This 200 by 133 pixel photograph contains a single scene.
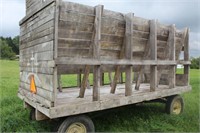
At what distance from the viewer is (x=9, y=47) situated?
7069 centimetres

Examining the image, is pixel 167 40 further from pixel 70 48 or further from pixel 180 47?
pixel 70 48

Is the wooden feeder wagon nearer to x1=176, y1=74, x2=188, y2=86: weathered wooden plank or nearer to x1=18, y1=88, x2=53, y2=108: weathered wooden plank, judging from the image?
x1=18, y1=88, x2=53, y2=108: weathered wooden plank

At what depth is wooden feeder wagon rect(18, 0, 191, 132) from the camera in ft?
12.7

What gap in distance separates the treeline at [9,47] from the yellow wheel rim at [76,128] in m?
61.7

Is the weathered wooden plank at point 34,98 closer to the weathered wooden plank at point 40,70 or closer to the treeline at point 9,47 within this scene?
the weathered wooden plank at point 40,70

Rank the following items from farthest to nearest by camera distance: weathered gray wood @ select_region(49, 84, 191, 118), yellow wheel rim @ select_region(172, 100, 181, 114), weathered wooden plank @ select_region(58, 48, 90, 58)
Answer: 1. yellow wheel rim @ select_region(172, 100, 181, 114)
2. weathered wooden plank @ select_region(58, 48, 90, 58)
3. weathered gray wood @ select_region(49, 84, 191, 118)

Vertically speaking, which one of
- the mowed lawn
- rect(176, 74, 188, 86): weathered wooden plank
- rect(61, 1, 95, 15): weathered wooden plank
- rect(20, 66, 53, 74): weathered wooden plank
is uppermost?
rect(61, 1, 95, 15): weathered wooden plank

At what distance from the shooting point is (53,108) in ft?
12.3

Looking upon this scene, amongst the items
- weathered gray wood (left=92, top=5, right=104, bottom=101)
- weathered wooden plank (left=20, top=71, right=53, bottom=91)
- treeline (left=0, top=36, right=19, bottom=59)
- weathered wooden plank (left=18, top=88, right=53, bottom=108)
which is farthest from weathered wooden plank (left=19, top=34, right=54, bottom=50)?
treeline (left=0, top=36, right=19, bottom=59)

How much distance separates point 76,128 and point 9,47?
72.5 meters

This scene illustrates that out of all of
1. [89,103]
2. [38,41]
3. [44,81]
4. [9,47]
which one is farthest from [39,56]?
[9,47]

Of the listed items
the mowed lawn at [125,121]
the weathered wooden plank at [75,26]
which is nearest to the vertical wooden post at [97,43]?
the weathered wooden plank at [75,26]

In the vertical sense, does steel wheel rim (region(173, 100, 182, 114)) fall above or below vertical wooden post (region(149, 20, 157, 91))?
below

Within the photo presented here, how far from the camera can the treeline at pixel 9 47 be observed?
6618 centimetres
